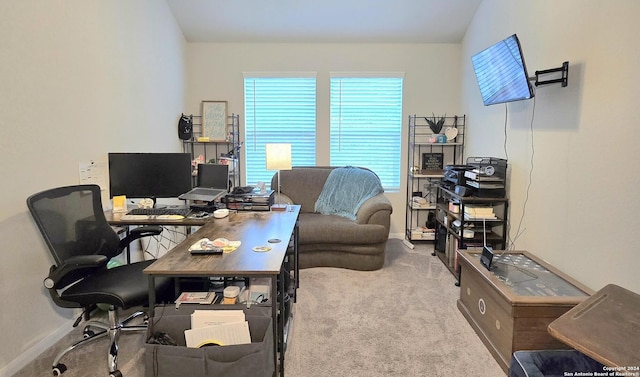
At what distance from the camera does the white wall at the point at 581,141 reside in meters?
2.15

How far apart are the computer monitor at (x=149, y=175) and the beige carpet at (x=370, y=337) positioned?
3.47ft

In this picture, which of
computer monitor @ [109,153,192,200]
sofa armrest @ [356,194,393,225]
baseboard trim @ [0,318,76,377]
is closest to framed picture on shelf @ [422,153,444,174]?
sofa armrest @ [356,194,393,225]

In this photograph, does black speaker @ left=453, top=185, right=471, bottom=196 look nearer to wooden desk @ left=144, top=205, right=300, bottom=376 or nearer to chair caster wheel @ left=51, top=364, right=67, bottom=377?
wooden desk @ left=144, top=205, right=300, bottom=376

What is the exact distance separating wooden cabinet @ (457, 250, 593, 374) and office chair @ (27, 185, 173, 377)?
198 centimetres

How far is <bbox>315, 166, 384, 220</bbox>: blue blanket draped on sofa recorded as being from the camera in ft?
13.5

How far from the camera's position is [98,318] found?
8.98 feet

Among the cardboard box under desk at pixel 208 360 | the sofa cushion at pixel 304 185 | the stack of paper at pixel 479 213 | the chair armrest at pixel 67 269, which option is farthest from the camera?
the sofa cushion at pixel 304 185

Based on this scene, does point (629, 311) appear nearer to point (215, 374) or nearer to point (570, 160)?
point (570, 160)

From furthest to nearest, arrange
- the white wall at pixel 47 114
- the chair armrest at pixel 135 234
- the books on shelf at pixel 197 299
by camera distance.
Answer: the chair armrest at pixel 135 234 < the white wall at pixel 47 114 < the books on shelf at pixel 197 299

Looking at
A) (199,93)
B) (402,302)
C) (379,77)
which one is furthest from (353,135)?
(402,302)

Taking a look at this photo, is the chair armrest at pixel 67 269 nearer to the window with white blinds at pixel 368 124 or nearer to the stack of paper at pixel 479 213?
the stack of paper at pixel 479 213

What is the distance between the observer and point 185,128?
14.6 ft

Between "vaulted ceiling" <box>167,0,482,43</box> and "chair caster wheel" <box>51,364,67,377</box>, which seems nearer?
"chair caster wheel" <box>51,364,67,377</box>

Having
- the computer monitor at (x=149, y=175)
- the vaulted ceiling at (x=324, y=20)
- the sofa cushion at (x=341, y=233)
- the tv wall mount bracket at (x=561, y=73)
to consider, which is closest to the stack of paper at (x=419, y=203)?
the sofa cushion at (x=341, y=233)
